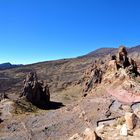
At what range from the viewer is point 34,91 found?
57844mm

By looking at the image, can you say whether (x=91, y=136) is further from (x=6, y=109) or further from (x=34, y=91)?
(x=34, y=91)

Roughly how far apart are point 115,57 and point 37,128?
59.8 feet

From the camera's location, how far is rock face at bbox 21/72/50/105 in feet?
186

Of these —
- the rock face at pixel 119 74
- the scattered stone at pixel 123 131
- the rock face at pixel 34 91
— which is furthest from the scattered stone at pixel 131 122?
the rock face at pixel 34 91

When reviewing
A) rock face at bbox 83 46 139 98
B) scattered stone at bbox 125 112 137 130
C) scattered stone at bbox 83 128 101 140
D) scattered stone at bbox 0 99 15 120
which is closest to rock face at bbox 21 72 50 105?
scattered stone at bbox 0 99 15 120

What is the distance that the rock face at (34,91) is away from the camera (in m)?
56.8

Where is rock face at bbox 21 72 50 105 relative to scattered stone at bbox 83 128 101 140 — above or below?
below

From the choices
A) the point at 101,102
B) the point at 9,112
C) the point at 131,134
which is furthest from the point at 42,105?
the point at 131,134

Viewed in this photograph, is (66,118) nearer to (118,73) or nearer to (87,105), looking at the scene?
(87,105)

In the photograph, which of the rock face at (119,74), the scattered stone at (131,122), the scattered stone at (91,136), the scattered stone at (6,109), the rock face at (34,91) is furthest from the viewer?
the rock face at (34,91)

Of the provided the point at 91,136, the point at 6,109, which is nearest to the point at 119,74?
the point at 6,109

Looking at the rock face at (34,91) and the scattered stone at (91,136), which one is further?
the rock face at (34,91)

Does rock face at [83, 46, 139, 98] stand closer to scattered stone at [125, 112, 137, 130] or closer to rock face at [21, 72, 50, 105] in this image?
rock face at [21, 72, 50, 105]

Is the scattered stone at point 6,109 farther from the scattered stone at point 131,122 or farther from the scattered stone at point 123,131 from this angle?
the scattered stone at point 123,131
